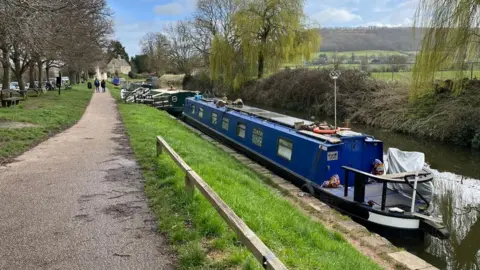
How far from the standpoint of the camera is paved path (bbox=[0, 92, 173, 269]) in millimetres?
3898

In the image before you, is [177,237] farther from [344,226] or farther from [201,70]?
[201,70]

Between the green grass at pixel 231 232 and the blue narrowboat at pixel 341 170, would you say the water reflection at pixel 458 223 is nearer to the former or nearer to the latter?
the blue narrowboat at pixel 341 170

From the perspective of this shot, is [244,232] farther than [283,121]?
No

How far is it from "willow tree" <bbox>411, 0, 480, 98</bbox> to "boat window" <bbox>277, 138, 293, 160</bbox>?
24.0 feet

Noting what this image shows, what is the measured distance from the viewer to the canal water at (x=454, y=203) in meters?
6.29

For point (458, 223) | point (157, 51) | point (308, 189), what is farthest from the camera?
point (157, 51)

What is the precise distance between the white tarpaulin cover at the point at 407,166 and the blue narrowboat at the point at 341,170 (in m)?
0.11

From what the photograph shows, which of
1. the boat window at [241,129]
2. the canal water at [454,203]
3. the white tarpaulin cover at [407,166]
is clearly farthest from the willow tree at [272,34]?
the white tarpaulin cover at [407,166]

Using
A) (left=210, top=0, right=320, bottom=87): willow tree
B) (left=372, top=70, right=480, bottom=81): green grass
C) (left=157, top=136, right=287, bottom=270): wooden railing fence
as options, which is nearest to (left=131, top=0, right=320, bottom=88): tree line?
(left=210, top=0, right=320, bottom=87): willow tree

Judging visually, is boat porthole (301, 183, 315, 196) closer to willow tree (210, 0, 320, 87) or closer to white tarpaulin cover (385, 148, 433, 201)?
white tarpaulin cover (385, 148, 433, 201)

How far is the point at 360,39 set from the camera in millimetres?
40938

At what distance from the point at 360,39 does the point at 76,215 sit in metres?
40.1

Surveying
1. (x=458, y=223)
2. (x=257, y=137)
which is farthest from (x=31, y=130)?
(x=458, y=223)

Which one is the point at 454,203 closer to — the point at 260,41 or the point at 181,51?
the point at 260,41
